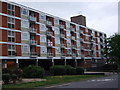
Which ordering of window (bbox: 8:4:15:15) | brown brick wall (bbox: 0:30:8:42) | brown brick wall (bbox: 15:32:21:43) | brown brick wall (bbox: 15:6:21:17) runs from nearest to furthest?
brown brick wall (bbox: 0:30:8:42)
window (bbox: 8:4:15:15)
brown brick wall (bbox: 15:32:21:43)
brown brick wall (bbox: 15:6:21:17)

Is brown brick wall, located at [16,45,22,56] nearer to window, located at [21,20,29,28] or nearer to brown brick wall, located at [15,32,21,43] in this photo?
brown brick wall, located at [15,32,21,43]

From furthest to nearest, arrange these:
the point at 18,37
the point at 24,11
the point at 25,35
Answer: the point at 24,11, the point at 25,35, the point at 18,37

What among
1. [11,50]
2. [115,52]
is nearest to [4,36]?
[11,50]

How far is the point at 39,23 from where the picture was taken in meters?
48.7


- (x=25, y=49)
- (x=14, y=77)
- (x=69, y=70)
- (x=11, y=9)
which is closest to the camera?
(x=14, y=77)

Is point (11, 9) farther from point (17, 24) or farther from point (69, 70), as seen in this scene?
point (69, 70)

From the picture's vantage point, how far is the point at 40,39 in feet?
159

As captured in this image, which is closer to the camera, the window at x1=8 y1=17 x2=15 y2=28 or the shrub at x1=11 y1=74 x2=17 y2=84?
the shrub at x1=11 y1=74 x2=17 y2=84

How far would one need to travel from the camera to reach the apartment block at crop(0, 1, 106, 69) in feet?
131

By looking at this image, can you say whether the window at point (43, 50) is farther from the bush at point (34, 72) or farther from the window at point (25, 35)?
the bush at point (34, 72)

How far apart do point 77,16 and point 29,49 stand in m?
31.2

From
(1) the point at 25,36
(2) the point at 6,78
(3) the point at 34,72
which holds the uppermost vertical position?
(1) the point at 25,36

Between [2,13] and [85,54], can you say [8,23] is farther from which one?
[85,54]

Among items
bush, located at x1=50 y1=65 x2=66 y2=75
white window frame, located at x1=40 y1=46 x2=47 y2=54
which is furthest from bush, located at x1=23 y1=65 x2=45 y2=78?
white window frame, located at x1=40 y1=46 x2=47 y2=54
